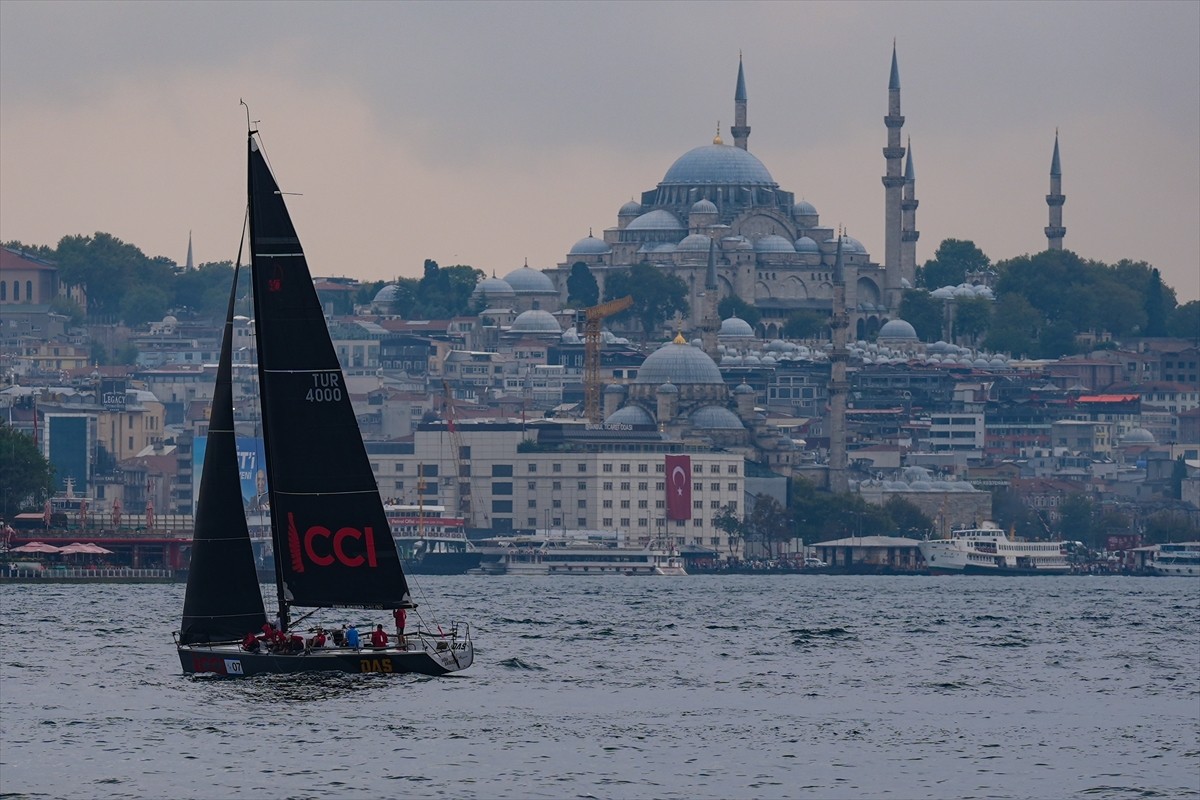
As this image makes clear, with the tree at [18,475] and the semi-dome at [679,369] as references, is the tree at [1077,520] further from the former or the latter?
the tree at [18,475]

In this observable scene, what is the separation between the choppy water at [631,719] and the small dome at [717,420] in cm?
10143

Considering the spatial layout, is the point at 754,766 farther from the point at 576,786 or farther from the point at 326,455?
the point at 326,455

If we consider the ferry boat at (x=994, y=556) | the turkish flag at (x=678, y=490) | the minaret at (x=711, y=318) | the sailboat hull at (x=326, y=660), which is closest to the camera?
the sailboat hull at (x=326, y=660)

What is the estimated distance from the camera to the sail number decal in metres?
42.5

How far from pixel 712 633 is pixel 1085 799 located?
29.3m

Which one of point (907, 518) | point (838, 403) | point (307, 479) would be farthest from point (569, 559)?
point (307, 479)

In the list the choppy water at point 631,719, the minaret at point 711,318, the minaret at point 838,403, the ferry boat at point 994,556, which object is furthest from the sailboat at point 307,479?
the minaret at point 711,318

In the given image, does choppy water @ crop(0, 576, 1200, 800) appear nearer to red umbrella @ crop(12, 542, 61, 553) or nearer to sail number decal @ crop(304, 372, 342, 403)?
sail number decal @ crop(304, 372, 342, 403)

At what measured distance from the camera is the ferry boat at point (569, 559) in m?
134

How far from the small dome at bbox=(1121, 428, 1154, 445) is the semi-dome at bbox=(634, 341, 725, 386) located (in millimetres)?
26008

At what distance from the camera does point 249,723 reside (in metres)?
40.3

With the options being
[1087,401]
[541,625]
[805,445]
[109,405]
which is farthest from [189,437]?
[541,625]

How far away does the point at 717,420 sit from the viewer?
554 feet

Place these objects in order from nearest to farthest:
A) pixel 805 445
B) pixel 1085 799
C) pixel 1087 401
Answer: pixel 1085 799, pixel 805 445, pixel 1087 401
